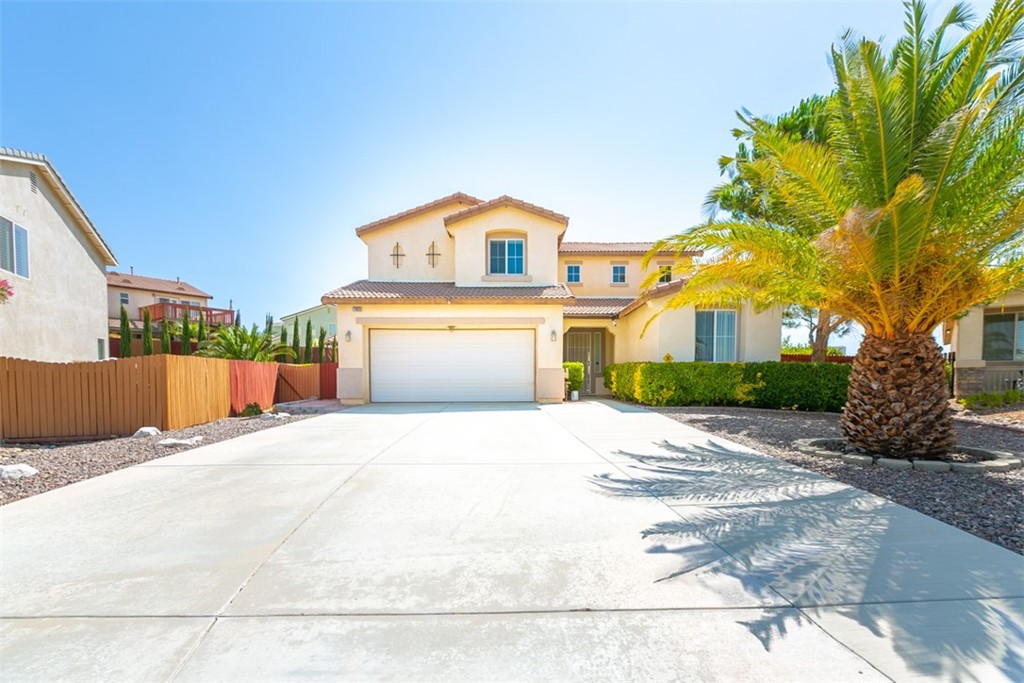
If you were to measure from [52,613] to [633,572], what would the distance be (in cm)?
378

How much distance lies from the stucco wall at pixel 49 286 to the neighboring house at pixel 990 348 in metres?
27.6

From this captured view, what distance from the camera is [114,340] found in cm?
2564

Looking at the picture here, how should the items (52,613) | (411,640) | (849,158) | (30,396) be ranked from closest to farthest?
(411,640) < (52,613) < (849,158) < (30,396)

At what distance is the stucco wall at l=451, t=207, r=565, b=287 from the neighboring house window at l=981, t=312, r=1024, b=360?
15.5m

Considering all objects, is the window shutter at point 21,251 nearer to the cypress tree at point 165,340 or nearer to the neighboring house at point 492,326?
the neighboring house at point 492,326

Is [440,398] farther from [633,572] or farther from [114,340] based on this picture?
[114,340]

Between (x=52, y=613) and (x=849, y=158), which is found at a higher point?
(x=849, y=158)

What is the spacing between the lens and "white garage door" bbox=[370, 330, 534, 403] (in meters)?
14.3

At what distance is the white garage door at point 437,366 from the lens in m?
14.3

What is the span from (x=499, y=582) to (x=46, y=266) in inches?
686

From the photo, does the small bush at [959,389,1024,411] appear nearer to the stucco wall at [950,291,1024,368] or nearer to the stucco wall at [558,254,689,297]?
the stucco wall at [950,291,1024,368]

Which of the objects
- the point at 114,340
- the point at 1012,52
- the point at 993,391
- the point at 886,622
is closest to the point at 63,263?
the point at 114,340

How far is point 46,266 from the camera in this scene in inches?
512

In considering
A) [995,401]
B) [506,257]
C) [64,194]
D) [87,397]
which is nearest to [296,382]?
[87,397]
